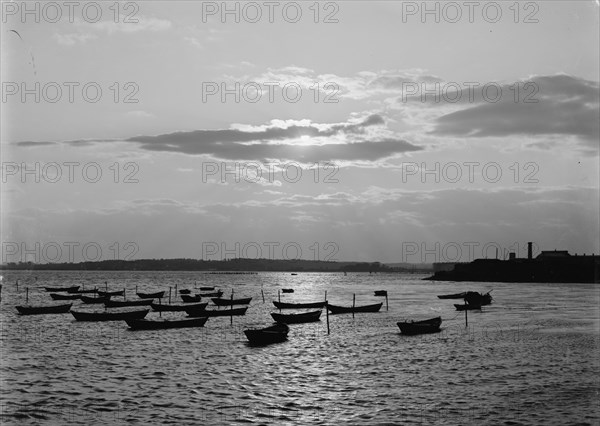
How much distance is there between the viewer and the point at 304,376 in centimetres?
4088

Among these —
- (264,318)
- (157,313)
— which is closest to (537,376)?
(264,318)

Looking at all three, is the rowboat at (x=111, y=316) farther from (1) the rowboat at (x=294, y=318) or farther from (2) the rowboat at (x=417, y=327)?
(2) the rowboat at (x=417, y=327)

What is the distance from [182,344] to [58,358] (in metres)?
11.4

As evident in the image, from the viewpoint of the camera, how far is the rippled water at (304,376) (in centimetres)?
3100

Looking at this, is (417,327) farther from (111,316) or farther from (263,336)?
(111,316)

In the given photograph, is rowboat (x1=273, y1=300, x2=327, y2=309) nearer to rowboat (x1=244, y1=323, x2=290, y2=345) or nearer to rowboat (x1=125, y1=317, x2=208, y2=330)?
rowboat (x1=125, y1=317, x2=208, y2=330)

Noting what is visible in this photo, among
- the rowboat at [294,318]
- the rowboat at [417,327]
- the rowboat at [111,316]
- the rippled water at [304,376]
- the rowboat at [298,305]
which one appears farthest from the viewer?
the rowboat at [298,305]

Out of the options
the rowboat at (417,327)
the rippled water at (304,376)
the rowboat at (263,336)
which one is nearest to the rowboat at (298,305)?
the rippled water at (304,376)

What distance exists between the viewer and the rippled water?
31000mm

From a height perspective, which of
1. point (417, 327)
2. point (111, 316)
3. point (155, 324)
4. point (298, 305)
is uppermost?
point (417, 327)

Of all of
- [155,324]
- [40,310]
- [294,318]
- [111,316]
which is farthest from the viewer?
[40,310]

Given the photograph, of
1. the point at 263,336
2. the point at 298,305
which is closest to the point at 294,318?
the point at 263,336

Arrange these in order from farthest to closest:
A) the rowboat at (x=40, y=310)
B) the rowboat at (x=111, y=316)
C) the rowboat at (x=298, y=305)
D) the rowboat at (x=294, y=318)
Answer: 1. the rowboat at (x=298, y=305)
2. the rowboat at (x=40, y=310)
3. the rowboat at (x=111, y=316)
4. the rowboat at (x=294, y=318)

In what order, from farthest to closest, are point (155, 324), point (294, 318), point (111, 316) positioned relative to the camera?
1. point (111, 316)
2. point (294, 318)
3. point (155, 324)
